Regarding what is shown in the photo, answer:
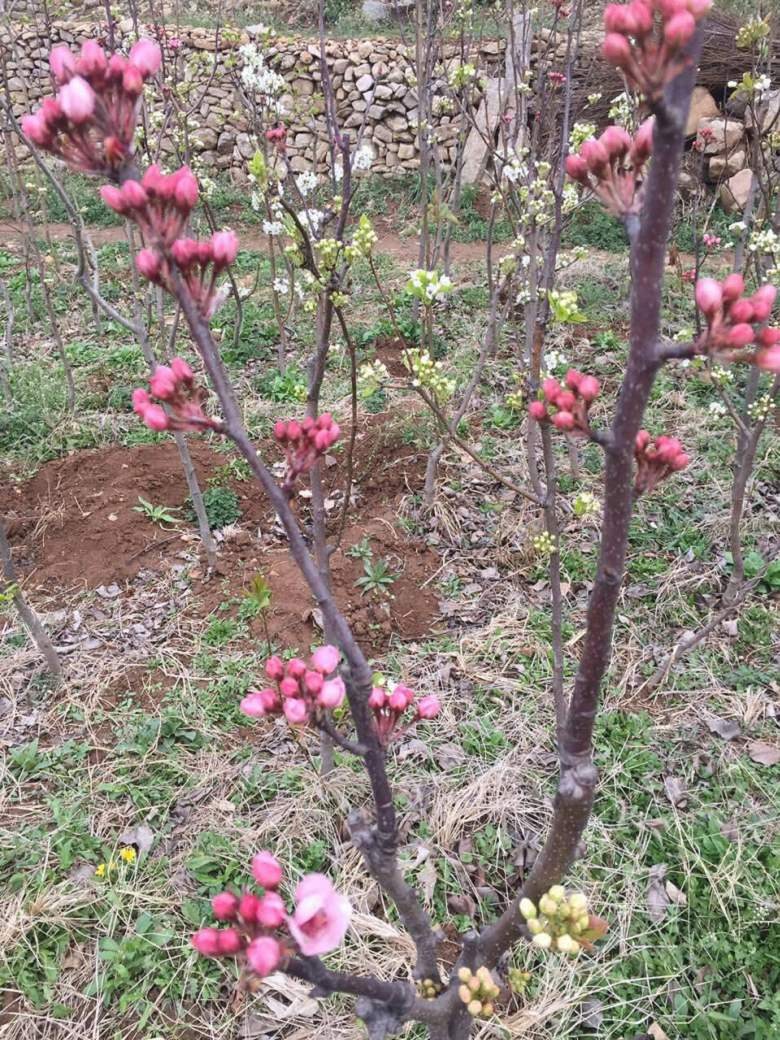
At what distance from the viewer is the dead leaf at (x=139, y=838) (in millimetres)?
2555

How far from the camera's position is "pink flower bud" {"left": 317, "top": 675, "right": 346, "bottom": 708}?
1037mm

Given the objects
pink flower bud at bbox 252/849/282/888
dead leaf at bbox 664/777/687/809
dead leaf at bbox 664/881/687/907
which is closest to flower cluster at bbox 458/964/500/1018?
pink flower bud at bbox 252/849/282/888

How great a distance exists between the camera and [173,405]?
96 cm

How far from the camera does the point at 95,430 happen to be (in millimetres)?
5102

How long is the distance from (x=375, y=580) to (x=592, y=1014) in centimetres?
204


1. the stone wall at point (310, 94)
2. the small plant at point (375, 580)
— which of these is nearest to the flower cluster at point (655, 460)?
the small plant at point (375, 580)

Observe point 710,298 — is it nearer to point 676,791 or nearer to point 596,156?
point 596,156

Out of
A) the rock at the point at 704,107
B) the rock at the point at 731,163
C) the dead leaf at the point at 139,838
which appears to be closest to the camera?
the dead leaf at the point at 139,838

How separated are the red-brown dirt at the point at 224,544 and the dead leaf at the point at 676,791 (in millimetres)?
1265

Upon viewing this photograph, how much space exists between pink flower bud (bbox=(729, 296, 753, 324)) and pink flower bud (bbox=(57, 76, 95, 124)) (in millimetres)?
772

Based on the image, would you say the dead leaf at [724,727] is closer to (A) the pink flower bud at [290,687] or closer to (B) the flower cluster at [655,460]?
(B) the flower cluster at [655,460]

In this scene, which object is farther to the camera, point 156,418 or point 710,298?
point 156,418

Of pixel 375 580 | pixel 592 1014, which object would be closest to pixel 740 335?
pixel 592 1014

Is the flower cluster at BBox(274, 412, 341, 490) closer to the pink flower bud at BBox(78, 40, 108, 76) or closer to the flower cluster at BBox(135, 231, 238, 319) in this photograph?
the flower cluster at BBox(135, 231, 238, 319)
